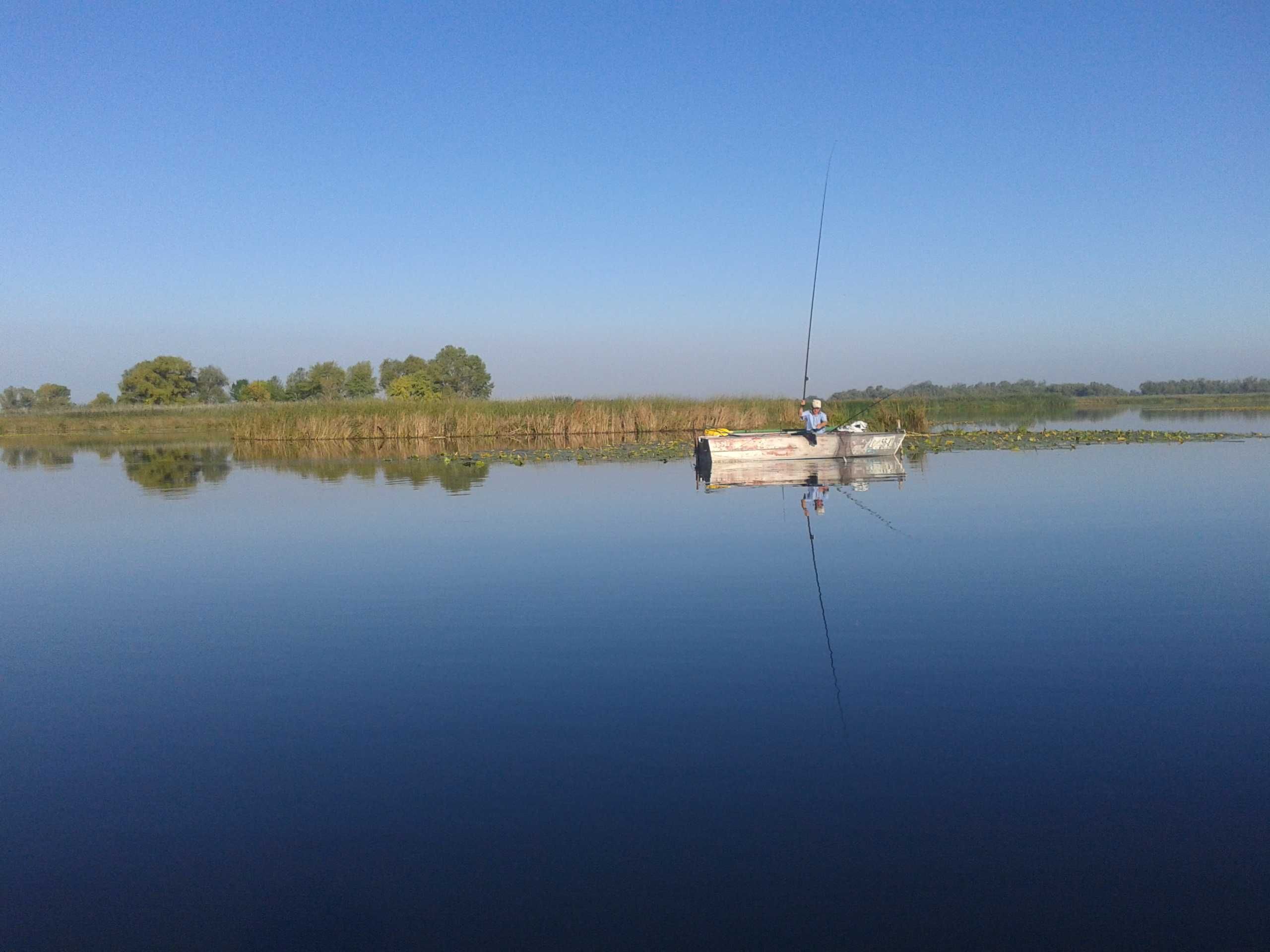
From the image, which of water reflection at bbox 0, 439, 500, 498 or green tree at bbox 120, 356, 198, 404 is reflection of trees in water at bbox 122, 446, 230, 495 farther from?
green tree at bbox 120, 356, 198, 404

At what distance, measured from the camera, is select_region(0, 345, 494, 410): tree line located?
71000 mm

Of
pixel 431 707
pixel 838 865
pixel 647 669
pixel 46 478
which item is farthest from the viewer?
pixel 46 478

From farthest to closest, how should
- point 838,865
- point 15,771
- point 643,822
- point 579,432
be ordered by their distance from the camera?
point 579,432, point 15,771, point 643,822, point 838,865

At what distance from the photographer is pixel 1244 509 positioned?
1305 cm

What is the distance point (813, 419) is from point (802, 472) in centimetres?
146

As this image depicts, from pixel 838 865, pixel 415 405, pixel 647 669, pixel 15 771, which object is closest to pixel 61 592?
pixel 15 771

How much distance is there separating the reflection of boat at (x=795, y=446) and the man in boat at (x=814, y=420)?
108 millimetres

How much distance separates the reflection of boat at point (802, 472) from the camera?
17.9 meters

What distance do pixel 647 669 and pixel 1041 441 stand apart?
24.1m

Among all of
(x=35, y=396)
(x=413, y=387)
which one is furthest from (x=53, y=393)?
(x=413, y=387)

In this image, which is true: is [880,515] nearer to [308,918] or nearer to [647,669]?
[647,669]

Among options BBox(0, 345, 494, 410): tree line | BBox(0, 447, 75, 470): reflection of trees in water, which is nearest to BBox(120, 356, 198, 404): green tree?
BBox(0, 345, 494, 410): tree line

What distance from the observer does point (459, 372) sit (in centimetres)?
8156

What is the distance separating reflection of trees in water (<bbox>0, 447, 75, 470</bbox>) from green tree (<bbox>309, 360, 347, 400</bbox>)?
1568 inches
